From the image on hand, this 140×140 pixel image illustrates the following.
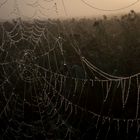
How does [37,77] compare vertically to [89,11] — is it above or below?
below

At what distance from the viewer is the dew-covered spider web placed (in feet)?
5.16

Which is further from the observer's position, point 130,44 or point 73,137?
point 73,137

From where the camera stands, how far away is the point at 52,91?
1.69 meters

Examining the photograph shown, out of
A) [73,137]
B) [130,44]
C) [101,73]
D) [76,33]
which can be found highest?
[76,33]

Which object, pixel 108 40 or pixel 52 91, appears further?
pixel 52 91

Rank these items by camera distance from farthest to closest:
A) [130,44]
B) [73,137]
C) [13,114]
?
1. [13,114]
2. [73,137]
3. [130,44]

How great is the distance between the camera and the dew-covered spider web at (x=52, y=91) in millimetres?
1572

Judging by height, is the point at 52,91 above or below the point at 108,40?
below

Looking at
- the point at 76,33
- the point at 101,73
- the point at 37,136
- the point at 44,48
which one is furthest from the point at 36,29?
the point at 37,136

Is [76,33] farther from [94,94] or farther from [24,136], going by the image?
[24,136]

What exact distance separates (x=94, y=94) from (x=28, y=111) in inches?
14.4

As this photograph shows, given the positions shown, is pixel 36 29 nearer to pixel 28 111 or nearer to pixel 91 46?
pixel 91 46

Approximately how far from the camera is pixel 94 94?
5.25 feet

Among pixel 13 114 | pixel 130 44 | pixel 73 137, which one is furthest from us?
pixel 13 114
